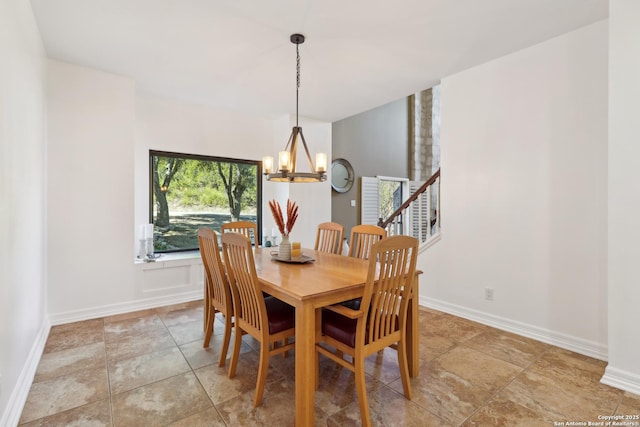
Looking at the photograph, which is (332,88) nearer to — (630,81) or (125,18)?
(125,18)

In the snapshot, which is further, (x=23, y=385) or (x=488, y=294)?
(x=488, y=294)

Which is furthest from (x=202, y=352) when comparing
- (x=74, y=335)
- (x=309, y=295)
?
(x=309, y=295)

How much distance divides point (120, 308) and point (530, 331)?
4.15m

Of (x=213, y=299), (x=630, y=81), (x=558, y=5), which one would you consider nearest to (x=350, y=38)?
(x=558, y=5)

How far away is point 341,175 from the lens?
241 inches

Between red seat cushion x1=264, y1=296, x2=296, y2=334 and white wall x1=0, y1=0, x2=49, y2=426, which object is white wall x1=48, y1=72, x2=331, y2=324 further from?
red seat cushion x1=264, y1=296, x2=296, y2=334

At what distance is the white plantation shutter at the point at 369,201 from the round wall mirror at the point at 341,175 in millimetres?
326

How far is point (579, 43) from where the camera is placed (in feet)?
8.35

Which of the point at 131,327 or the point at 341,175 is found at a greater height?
the point at 341,175

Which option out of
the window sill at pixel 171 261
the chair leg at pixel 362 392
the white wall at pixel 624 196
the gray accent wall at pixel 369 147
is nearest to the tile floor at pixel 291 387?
the chair leg at pixel 362 392

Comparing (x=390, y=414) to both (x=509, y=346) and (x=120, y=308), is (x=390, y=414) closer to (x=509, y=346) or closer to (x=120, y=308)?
(x=509, y=346)

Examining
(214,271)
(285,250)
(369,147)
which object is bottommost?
(214,271)

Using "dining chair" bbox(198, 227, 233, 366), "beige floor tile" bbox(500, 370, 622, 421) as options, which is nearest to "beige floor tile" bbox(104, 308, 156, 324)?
"dining chair" bbox(198, 227, 233, 366)

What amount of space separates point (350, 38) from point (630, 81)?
6.46ft
